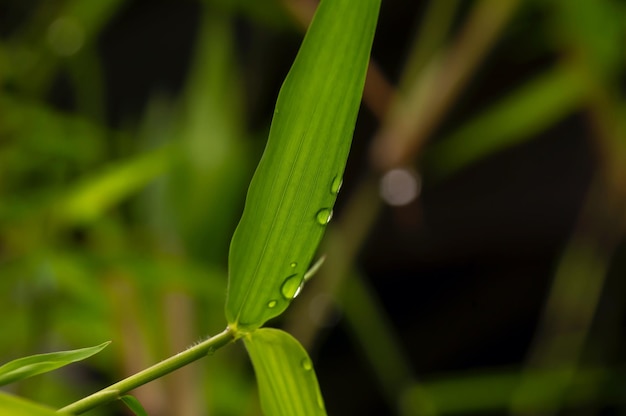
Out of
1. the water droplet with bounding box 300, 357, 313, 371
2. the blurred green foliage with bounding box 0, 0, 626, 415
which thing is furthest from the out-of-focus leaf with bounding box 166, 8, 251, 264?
the water droplet with bounding box 300, 357, 313, 371

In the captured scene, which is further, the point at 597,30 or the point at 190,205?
the point at 190,205

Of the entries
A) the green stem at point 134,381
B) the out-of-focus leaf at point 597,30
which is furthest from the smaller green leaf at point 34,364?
the out-of-focus leaf at point 597,30

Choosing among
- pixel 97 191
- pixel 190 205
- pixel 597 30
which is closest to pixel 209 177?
pixel 190 205

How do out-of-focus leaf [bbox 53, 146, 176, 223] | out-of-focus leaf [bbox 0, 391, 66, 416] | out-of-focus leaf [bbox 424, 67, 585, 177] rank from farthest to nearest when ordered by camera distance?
1. out-of-focus leaf [bbox 424, 67, 585, 177]
2. out-of-focus leaf [bbox 53, 146, 176, 223]
3. out-of-focus leaf [bbox 0, 391, 66, 416]

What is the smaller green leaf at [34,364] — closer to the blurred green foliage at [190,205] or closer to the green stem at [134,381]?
the green stem at [134,381]

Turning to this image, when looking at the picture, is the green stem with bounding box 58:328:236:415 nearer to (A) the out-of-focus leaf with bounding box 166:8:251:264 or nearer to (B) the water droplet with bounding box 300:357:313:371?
(B) the water droplet with bounding box 300:357:313:371

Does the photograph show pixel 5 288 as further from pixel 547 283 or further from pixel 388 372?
pixel 547 283

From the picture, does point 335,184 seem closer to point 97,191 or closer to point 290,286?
point 290,286
